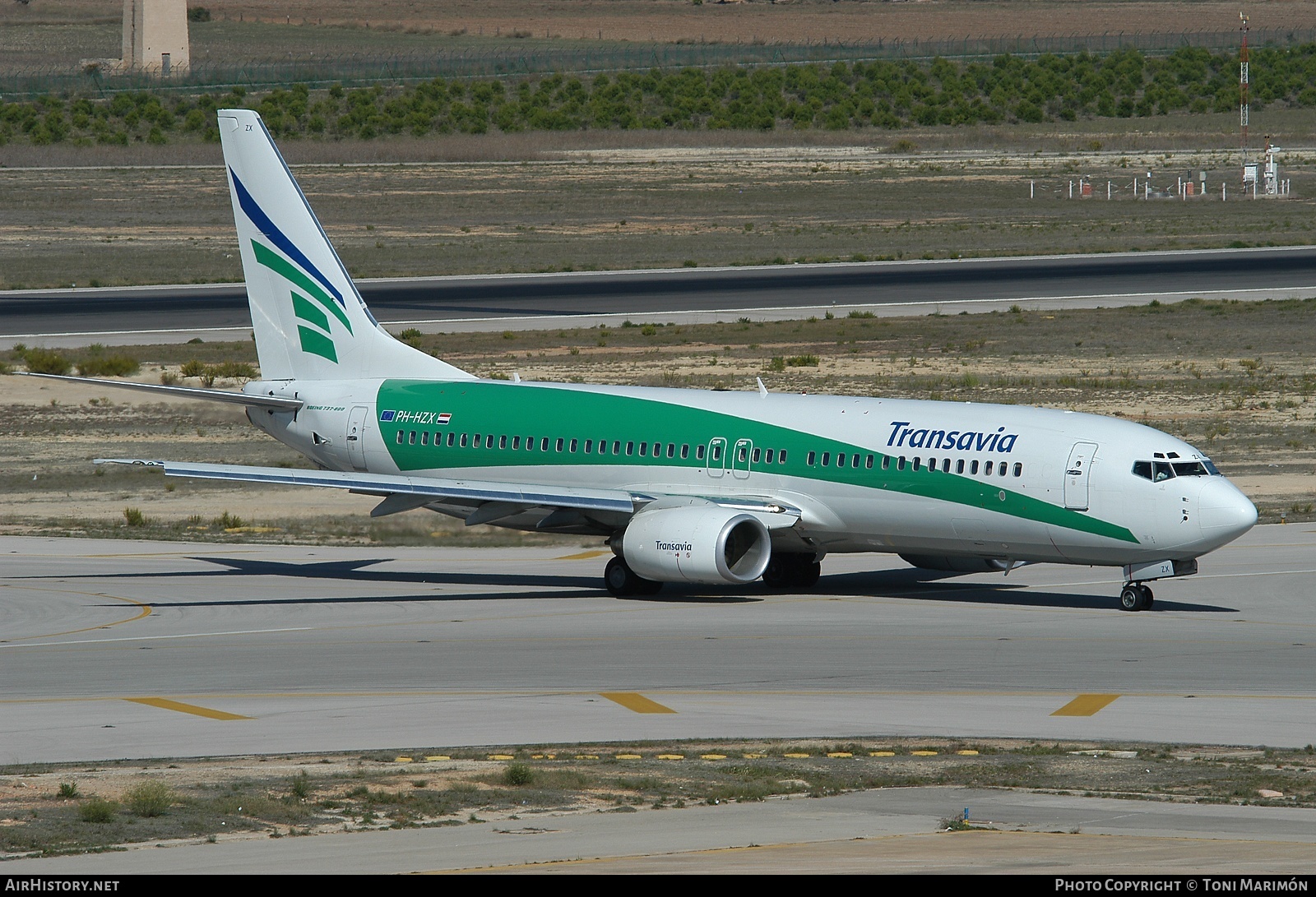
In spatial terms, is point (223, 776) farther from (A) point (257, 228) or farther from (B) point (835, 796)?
(A) point (257, 228)

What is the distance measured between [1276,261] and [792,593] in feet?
225

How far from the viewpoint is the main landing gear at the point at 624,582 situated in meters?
40.2

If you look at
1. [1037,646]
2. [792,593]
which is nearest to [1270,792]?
[1037,646]

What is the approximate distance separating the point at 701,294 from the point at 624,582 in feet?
173

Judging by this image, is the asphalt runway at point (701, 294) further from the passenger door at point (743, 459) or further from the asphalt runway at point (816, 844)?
the asphalt runway at point (816, 844)

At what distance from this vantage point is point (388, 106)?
18275cm

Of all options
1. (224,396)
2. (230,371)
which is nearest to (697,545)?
(224,396)

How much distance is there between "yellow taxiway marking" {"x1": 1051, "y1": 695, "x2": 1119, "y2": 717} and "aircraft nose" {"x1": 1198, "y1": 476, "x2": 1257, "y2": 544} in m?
7.40

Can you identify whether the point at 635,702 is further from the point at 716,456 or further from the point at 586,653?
the point at 716,456

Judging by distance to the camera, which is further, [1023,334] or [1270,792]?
[1023,334]

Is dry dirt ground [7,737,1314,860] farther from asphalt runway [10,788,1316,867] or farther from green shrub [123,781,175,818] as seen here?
asphalt runway [10,788,1316,867]

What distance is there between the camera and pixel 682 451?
40594 mm

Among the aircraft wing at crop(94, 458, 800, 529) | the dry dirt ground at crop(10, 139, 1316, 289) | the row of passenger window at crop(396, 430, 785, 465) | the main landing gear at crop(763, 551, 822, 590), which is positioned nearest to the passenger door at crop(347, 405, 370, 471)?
the row of passenger window at crop(396, 430, 785, 465)

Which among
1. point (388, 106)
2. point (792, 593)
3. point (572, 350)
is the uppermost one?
point (388, 106)
